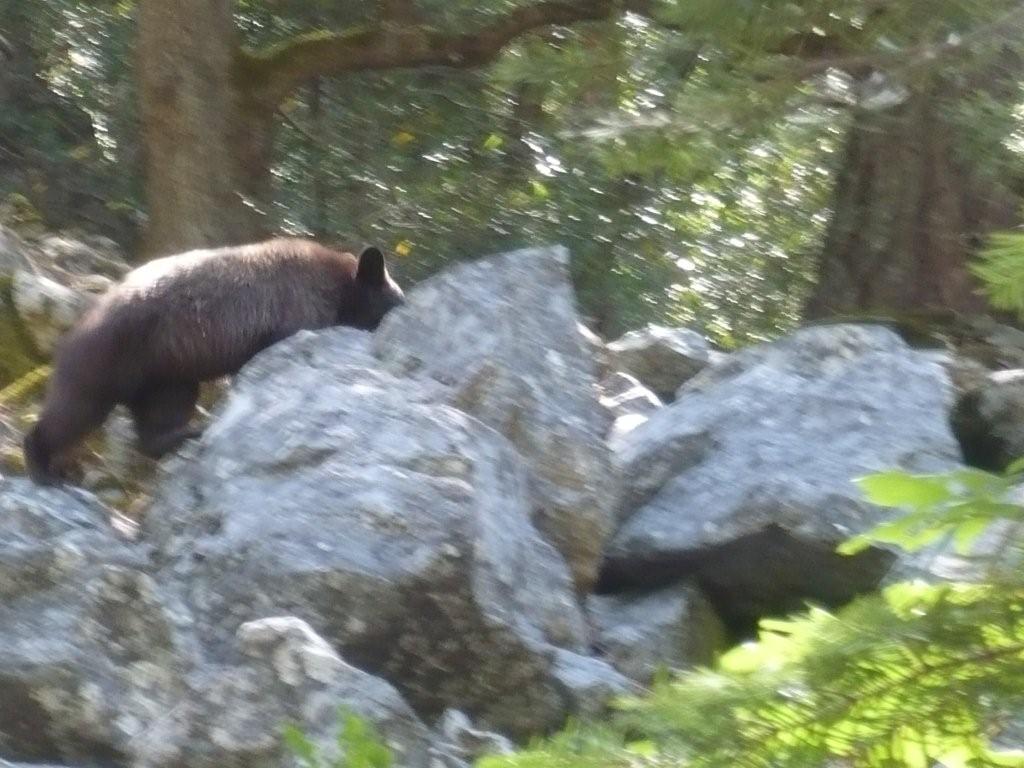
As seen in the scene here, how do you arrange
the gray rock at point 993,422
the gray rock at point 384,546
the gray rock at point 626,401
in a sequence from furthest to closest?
the gray rock at point 626,401 < the gray rock at point 993,422 < the gray rock at point 384,546

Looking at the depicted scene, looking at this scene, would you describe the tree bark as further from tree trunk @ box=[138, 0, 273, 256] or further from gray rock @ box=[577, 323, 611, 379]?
gray rock @ box=[577, 323, 611, 379]

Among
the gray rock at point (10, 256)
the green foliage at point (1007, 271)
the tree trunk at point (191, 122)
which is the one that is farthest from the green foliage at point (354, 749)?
the tree trunk at point (191, 122)

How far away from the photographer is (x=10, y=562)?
3781 millimetres

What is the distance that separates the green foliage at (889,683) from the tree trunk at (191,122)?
5.81 metres

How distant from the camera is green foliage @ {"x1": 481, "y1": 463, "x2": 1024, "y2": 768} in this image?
1947 mm

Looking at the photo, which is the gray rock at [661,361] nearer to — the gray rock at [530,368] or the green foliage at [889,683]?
the gray rock at [530,368]

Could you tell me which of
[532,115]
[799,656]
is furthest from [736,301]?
[799,656]

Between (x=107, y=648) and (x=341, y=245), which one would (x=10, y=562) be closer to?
(x=107, y=648)

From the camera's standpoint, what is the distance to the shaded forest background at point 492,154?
5.18 meters

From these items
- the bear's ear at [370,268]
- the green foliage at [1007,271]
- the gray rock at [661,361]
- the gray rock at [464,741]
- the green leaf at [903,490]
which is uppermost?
the green foliage at [1007,271]

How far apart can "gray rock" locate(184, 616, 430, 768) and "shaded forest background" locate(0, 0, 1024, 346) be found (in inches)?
64.0

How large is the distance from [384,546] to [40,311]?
287cm

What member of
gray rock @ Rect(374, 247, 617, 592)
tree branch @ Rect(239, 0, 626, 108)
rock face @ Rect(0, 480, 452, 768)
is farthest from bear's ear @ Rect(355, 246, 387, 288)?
rock face @ Rect(0, 480, 452, 768)

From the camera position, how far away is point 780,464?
5.05 m
